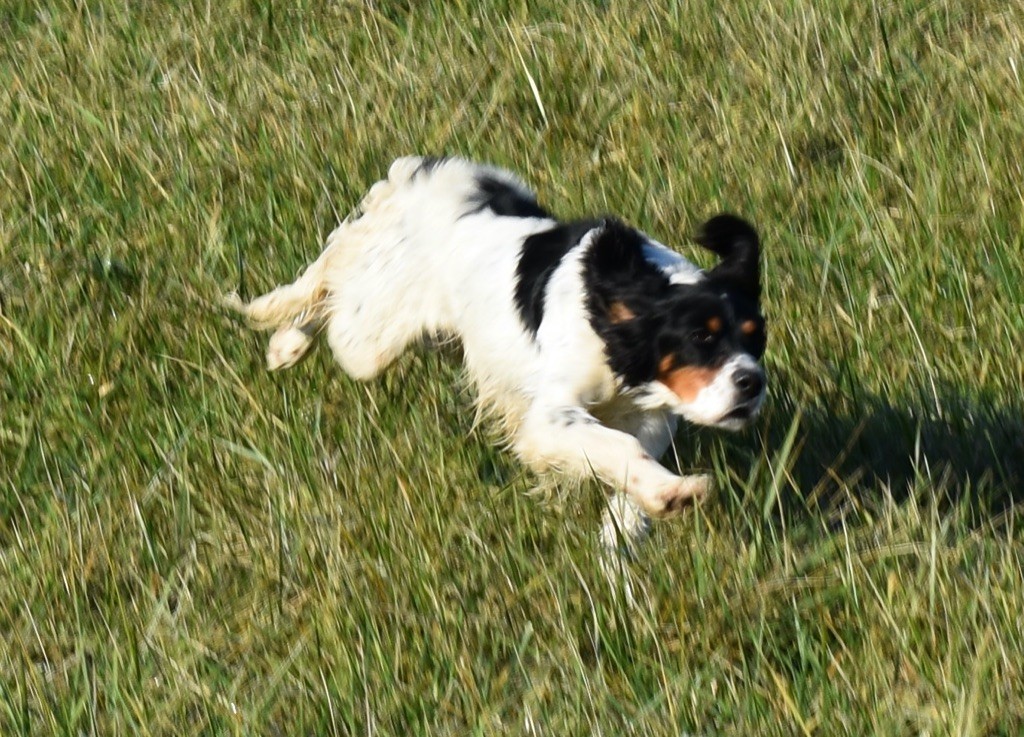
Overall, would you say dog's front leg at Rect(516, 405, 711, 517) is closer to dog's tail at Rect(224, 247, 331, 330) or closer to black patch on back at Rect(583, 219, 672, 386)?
black patch on back at Rect(583, 219, 672, 386)

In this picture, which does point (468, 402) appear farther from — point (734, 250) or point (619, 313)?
point (734, 250)

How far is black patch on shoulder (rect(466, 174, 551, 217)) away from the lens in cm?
403

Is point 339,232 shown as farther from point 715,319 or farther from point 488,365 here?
point 715,319

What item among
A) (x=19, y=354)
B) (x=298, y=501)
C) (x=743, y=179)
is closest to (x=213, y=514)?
(x=298, y=501)

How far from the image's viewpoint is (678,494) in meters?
3.02

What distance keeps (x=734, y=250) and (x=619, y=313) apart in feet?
1.02

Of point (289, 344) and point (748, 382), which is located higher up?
point (748, 382)

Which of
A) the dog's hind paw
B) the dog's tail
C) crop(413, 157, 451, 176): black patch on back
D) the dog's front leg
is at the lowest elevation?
the dog's hind paw

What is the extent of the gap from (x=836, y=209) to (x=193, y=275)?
1803 mm

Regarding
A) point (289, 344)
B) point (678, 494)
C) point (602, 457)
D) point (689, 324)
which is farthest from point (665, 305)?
point (289, 344)

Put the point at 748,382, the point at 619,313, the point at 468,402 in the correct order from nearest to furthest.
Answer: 1. the point at 748,382
2. the point at 619,313
3. the point at 468,402

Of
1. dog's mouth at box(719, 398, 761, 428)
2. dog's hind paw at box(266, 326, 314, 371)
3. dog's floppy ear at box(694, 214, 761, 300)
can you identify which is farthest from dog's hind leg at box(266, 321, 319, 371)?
dog's mouth at box(719, 398, 761, 428)

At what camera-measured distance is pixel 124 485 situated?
3607 mm

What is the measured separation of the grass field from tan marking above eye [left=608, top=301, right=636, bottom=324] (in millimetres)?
381
